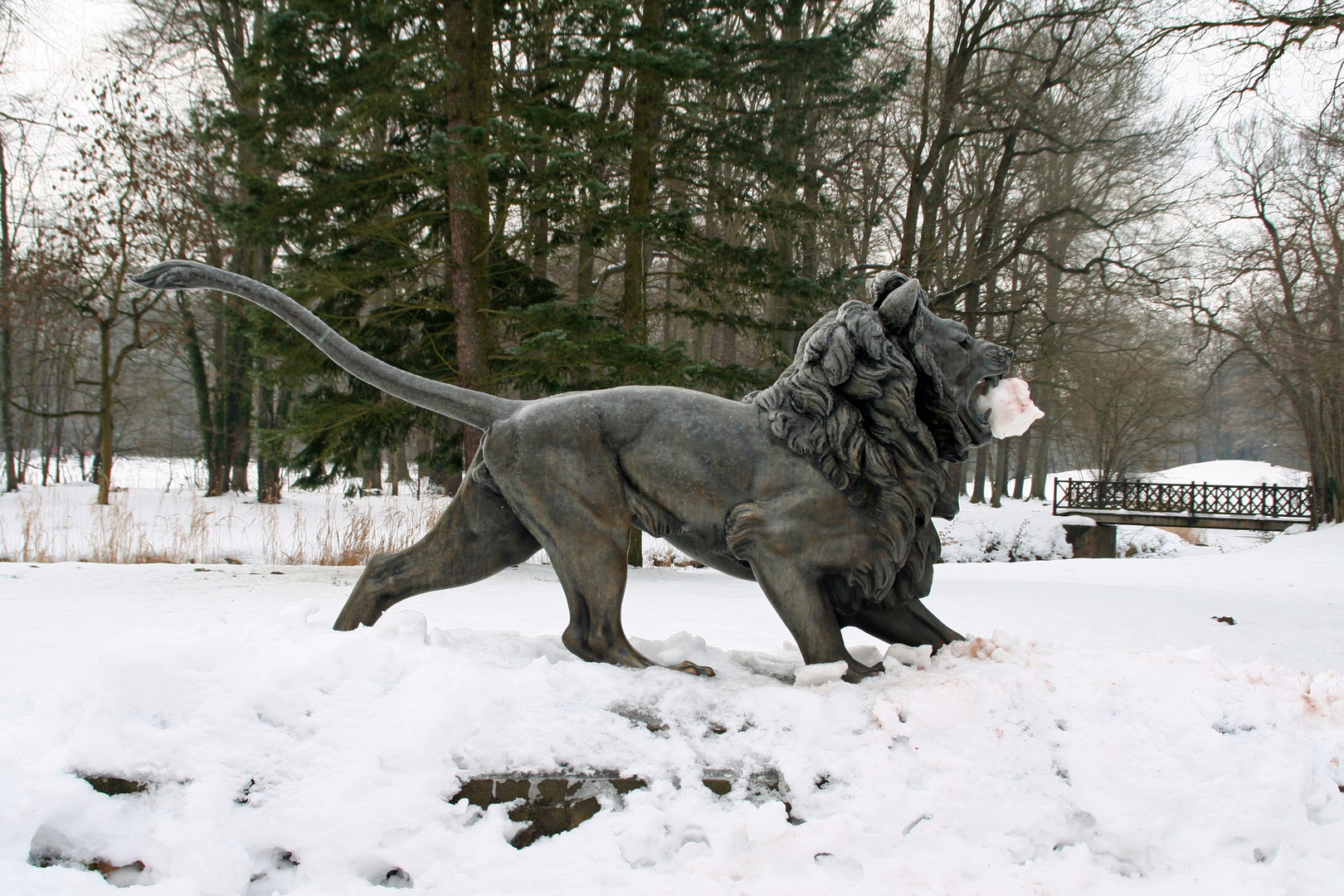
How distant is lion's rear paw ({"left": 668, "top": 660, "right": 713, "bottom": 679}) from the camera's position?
2697 millimetres

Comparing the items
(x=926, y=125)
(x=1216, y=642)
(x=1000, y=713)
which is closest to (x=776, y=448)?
(x=1000, y=713)

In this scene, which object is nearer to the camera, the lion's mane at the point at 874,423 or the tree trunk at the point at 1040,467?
the lion's mane at the point at 874,423

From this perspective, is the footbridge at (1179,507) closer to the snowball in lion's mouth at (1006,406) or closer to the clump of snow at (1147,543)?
the clump of snow at (1147,543)

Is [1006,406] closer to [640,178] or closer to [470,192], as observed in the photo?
[470,192]

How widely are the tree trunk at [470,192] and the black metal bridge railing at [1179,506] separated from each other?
558 inches

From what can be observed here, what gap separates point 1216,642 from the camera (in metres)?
6.23

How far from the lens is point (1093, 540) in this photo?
49.1 ft

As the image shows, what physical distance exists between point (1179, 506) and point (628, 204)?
16777mm

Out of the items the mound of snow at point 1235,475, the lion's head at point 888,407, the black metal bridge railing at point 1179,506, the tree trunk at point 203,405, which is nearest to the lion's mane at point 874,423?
the lion's head at point 888,407

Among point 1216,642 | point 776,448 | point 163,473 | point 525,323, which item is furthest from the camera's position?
point 163,473

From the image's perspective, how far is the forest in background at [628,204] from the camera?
310 inches

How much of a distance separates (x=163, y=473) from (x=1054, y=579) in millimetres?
27975

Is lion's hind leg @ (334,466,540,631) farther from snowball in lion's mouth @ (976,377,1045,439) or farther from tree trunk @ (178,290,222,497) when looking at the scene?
tree trunk @ (178,290,222,497)

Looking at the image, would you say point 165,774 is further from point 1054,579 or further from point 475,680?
point 1054,579
